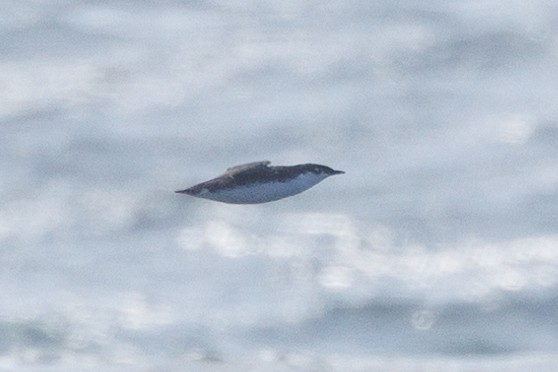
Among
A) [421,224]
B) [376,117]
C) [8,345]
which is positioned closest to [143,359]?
[8,345]

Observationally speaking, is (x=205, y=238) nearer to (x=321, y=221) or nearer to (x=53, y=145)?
(x=321, y=221)

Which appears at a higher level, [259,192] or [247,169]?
[247,169]

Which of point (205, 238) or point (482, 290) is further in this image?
point (205, 238)

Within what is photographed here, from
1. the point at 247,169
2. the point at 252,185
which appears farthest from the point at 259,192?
the point at 247,169

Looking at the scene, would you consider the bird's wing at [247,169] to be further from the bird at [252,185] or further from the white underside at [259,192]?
the white underside at [259,192]

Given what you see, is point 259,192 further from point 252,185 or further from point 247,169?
point 247,169

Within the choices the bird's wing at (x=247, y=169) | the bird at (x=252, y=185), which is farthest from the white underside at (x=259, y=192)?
the bird's wing at (x=247, y=169)
